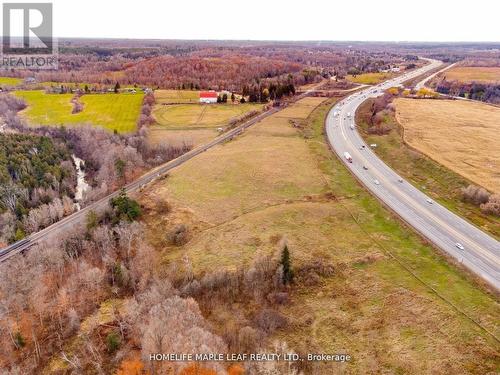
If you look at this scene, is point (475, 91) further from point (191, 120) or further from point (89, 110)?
point (89, 110)

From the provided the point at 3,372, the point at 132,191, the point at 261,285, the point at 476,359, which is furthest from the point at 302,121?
the point at 3,372

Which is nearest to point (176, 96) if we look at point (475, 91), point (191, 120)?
point (191, 120)

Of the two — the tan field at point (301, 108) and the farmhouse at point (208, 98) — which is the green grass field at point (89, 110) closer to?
the farmhouse at point (208, 98)

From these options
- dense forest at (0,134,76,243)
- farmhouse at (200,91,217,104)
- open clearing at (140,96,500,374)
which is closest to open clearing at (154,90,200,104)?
farmhouse at (200,91,217,104)

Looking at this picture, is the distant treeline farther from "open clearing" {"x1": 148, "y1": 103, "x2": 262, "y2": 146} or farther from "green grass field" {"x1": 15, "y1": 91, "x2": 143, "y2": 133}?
"green grass field" {"x1": 15, "y1": 91, "x2": 143, "y2": 133}

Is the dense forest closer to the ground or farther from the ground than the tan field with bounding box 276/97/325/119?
closer to the ground

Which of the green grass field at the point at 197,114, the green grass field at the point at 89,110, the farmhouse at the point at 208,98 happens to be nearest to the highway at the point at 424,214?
the green grass field at the point at 197,114

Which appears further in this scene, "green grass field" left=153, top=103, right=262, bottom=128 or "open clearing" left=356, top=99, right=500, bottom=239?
"green grass field" left=153, top=103, right=262, bottom=128
